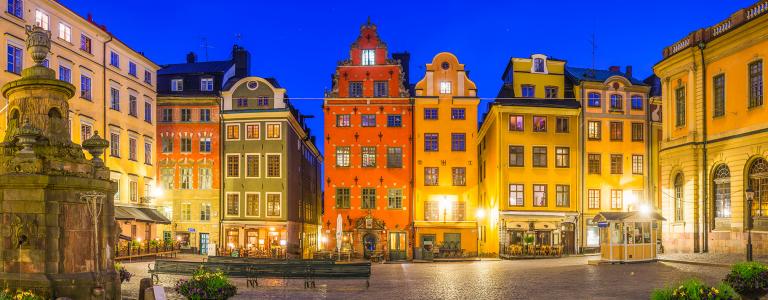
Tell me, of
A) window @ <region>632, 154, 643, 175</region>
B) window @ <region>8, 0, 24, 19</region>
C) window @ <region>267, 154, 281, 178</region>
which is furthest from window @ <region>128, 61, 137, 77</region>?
window @ <region>632, 154, 643, 175</region>

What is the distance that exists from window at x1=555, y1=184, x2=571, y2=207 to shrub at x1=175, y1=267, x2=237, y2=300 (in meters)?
39.3

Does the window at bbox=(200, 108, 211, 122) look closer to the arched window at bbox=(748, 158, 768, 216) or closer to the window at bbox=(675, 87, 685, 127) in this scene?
the window at bbox=(675, 87, 685, 127)

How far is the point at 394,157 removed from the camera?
2119 inches

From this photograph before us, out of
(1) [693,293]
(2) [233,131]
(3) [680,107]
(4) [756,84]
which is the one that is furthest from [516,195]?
(1) [693,293]

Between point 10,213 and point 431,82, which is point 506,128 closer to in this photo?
point 431,82

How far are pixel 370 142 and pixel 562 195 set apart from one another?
1475 cm

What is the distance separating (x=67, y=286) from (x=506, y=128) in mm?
40275

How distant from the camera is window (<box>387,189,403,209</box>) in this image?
53625 millimetres

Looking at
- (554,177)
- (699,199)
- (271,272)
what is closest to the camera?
(271,272)

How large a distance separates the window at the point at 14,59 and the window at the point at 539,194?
1351 inches

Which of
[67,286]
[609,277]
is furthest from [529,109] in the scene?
[67,286]

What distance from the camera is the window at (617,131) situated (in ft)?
175

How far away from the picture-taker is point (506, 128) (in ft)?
Result: 171

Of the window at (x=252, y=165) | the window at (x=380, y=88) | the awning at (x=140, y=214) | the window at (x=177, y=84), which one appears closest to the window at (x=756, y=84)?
the window at (x=380, y=88)
